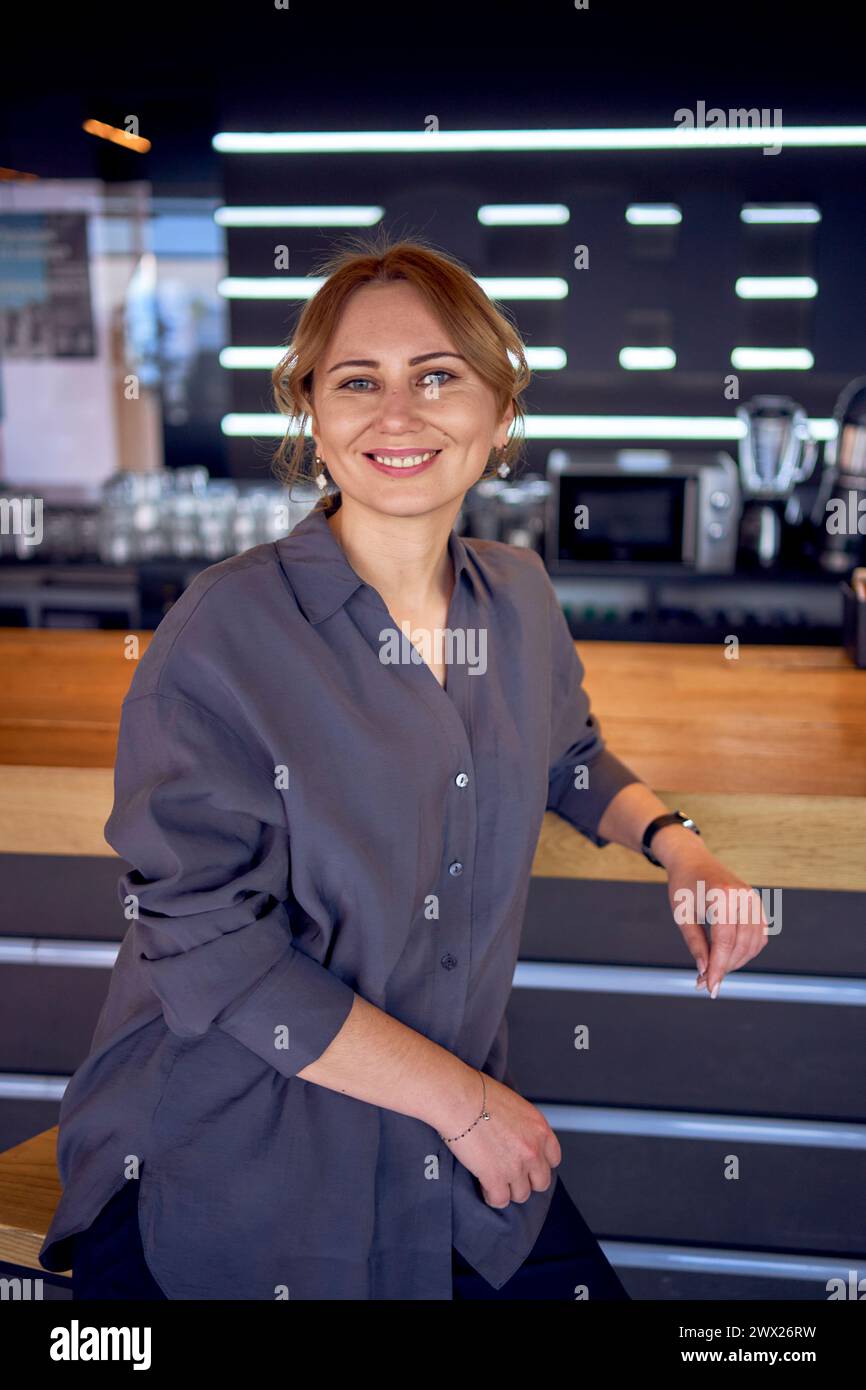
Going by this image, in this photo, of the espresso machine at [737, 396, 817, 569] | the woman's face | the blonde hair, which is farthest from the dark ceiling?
the woman's face

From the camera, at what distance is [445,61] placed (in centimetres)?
442

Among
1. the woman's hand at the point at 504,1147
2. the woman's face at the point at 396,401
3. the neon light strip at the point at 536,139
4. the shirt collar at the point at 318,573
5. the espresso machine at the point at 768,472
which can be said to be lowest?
the woman's hand at the point at 504,1147

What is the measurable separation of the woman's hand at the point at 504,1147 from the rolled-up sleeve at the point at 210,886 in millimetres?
203

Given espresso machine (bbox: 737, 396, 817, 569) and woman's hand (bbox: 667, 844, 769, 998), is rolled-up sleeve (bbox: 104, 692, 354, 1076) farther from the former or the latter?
espresso machine (bbox: 737, 396, 817, 569)

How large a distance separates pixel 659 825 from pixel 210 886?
1.99ft

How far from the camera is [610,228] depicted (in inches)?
176

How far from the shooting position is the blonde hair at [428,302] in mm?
1395

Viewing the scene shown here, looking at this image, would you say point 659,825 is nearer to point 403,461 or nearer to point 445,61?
point 403,461

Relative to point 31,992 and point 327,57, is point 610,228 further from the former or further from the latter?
point 31,992

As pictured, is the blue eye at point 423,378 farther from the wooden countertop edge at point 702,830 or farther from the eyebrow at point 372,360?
the wooden countertop edge at point 702,830

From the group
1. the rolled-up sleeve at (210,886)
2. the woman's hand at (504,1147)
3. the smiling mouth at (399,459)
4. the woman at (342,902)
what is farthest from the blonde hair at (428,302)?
the woman's hand at (504,1147)

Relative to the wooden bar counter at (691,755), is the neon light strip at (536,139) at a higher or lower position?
higher

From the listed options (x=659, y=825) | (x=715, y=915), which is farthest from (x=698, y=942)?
(x=659, y=825)
